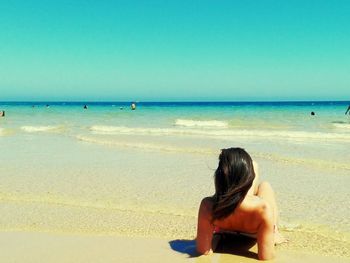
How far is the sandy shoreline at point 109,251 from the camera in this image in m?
4.50

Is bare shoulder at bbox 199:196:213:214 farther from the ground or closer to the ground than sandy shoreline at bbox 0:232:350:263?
farther from the ground

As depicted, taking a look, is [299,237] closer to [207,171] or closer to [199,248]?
[199,248]

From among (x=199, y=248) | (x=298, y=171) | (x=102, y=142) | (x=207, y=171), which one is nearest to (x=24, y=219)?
(x=199, y=248)

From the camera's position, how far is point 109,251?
479 centimetres

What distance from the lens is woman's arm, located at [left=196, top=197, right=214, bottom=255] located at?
14.2ft

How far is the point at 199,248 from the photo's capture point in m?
4.52

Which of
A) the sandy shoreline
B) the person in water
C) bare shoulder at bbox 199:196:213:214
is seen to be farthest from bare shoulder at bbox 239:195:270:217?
the sandy shoreline

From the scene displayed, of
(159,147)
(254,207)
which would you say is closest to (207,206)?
(254,207)

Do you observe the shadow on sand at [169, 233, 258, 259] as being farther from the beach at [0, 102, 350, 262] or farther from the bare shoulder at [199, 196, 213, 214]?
the bare shoulder at [199, 196, 213, 214]

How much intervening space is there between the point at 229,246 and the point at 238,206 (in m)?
0.81

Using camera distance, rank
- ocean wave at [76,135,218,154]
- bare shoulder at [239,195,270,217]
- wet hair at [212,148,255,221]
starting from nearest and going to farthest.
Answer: wet hair at [212,148,255,221] < bare shoulder at [239,195,270,217] < ocean wave at [76,135,218,154]

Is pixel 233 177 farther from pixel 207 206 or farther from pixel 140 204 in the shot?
pixel 140 204

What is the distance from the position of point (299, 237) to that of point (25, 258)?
10.9ft

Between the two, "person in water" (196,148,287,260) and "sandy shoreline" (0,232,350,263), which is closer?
"person in water" (196,148,287,260)
